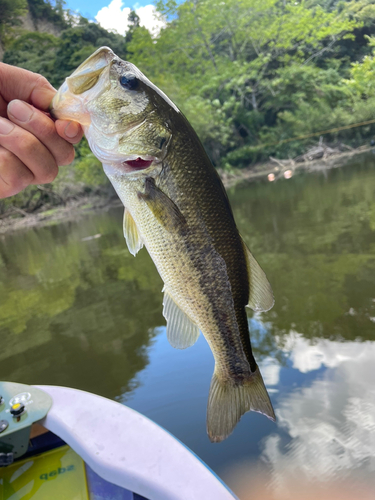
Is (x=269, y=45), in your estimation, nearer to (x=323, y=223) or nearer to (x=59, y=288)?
(x=323, y=223)

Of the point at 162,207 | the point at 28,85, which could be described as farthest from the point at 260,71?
the point at 162,207

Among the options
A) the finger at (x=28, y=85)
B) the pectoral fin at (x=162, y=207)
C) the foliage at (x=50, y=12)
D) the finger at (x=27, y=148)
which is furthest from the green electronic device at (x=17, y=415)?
the foliage at (x=50, y=12)

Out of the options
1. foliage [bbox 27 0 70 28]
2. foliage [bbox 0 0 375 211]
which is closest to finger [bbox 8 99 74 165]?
foliage [bbox 0 0 375 211]

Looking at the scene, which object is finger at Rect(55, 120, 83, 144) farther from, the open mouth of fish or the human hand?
the open mouth of fish

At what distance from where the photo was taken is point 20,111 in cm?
125

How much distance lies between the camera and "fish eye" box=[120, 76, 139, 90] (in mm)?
1214

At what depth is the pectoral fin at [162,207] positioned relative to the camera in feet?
3.81

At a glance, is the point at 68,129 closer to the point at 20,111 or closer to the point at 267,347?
the point at 20,111

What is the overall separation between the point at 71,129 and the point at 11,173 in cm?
29

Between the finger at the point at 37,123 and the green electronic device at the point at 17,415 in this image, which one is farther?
the green electronic device at the point at 17,415

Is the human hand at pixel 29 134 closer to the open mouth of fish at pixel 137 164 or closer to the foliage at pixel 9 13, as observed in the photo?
the open mouth of fish at pixel 137 164

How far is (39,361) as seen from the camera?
4340 millimetres

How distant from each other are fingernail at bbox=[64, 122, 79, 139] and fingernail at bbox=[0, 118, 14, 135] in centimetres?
19

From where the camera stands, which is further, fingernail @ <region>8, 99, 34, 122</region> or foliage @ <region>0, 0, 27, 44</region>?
foliage @ <region>0, 0, 27, 44</region>
